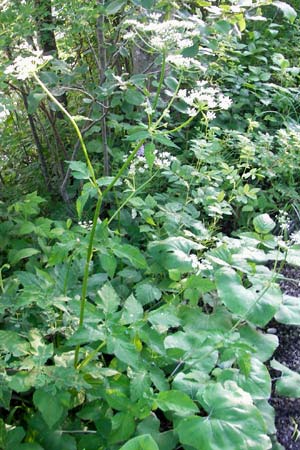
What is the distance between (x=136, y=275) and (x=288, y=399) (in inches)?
25.7

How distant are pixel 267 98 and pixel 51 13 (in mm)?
1189

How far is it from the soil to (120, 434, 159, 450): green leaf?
0.65m

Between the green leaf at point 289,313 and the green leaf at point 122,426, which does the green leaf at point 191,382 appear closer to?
the green leaf at point 122,426

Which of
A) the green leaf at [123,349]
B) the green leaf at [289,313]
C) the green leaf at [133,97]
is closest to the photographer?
the green leaf at [123,349]

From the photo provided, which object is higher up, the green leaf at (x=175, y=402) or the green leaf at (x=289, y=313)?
the green leaf at (x=175, y=402)

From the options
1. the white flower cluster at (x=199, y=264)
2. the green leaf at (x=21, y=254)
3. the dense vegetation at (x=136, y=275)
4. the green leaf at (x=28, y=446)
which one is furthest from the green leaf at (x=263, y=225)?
the green leaf at (x=28, y=446)

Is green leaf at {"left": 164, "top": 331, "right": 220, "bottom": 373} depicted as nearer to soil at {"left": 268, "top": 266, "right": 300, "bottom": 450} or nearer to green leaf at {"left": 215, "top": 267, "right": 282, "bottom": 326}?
green leaf at {"left": 215, "top": 267, "right": 282, "bottom": 326}

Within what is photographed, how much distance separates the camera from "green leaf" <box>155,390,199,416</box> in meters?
1.23

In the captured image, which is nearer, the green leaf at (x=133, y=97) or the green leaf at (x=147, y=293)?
the green leaf at (x=147, y=293)

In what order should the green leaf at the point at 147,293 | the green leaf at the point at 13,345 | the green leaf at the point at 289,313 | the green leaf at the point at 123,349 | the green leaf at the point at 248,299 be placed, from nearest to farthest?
the green leaf at the point at 123,349 < the green leaf at the point at 13,345 < the green leaf at the point at 248,299 < the green leaf at the point at 289,313 < the green leaf at the point at 147,293

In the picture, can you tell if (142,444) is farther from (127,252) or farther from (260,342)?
(260,342)

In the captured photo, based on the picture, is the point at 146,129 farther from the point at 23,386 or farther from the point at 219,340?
the point at 23,386

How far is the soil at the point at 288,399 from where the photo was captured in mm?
1625

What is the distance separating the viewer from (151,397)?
1.28 metres
